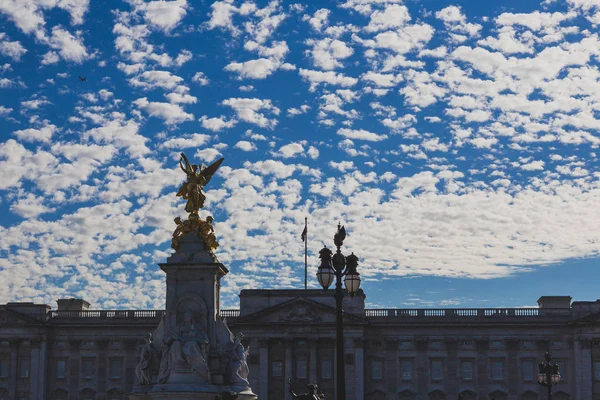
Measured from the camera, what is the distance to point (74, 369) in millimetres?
101562

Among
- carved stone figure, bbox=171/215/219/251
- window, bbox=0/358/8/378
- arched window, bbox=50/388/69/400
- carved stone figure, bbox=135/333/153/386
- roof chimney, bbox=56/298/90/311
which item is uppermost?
roof chimney, bbox=56/298/90/311

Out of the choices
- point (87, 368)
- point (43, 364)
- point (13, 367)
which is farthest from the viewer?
point (87, 368)

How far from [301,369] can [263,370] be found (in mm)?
3644

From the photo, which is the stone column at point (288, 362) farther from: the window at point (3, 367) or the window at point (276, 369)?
the window at point (3, 367)

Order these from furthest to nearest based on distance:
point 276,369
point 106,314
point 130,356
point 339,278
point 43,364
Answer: point 106,314 < point 130,356 < point 43,364 < point 276,369 < point 339,278

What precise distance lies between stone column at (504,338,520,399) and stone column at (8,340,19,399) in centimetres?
4657

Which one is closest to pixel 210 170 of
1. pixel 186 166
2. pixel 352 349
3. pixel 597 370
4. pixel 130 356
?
pixel 186 166

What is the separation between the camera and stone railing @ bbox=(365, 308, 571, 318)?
10106 centimetres

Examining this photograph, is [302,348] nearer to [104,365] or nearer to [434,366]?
[434,366]

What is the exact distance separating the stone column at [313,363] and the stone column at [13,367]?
91.8 feet

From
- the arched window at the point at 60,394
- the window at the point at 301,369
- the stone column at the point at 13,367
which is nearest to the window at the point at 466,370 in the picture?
the window at the point at 301,369

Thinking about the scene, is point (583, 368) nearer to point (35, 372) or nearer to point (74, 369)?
point (74, 369)

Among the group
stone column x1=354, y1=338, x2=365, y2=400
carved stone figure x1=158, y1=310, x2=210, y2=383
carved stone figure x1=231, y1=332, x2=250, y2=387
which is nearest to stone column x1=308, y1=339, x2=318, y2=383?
stone column x1=354, y1=338, x2=365, y2=400

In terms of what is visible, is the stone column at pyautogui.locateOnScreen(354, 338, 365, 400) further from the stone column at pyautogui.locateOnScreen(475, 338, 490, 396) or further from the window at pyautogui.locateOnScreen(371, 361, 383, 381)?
the stone column at pyautogui.locateOnScreen(475, 338, 490, 396)
